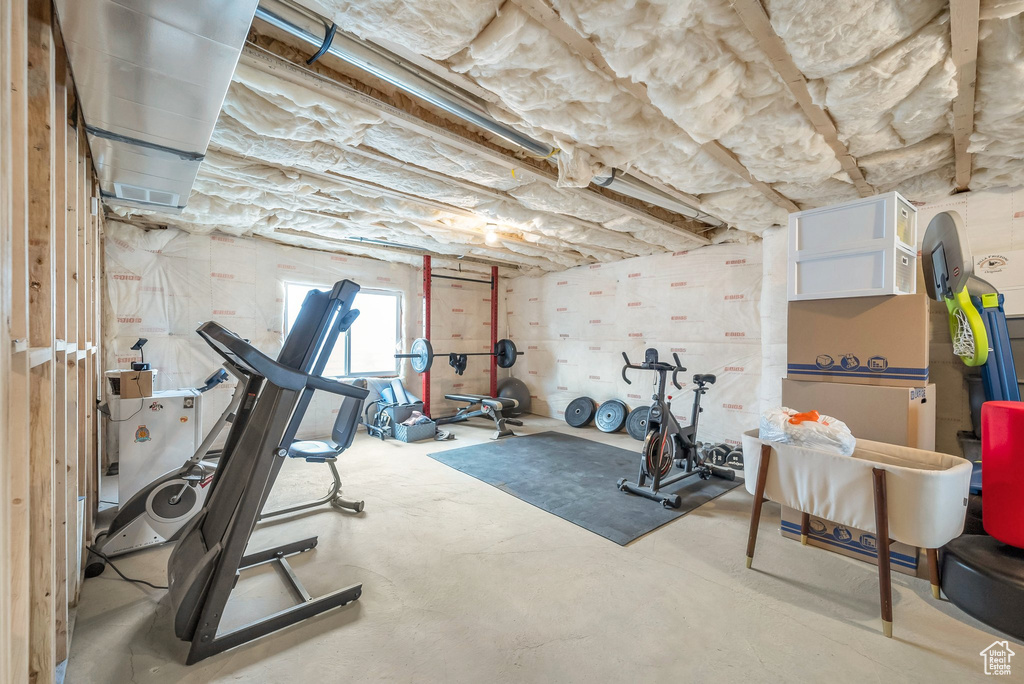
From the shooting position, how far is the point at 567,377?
21.7 ft

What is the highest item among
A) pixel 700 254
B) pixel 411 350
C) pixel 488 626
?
pixel 700 254

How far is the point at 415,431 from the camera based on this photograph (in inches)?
204

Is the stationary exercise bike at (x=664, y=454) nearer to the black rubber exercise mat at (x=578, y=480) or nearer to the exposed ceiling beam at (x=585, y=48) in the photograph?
the black rubber exercise mat at (x=578, y=480)

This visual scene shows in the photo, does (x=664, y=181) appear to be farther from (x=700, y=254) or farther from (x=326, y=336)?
(x=326, y=336)

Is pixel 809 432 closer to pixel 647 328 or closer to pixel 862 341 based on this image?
pixel 862 341

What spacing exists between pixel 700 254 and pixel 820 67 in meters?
3.39

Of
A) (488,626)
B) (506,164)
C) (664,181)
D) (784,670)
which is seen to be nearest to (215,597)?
(488,626)

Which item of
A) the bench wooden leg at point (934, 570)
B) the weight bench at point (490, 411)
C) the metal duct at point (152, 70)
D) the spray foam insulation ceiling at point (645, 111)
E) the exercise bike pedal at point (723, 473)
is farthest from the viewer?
the weight bench at point (490, 411)

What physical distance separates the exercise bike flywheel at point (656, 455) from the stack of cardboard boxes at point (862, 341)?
34.7 inches

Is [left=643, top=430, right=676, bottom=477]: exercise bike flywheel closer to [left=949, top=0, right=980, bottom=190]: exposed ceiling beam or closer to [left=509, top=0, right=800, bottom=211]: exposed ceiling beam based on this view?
[left=509, top=0, right=800, bottom=211]: exposed ceiling beam

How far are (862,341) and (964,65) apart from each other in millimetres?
1403

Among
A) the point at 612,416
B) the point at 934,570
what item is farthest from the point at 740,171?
the point at 612,416

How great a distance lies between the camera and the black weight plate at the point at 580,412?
19.7ft

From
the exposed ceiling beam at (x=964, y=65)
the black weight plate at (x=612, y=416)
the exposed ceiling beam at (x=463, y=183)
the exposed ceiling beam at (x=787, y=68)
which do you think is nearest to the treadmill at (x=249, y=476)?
the exposed ceiling beam at (x=463, y=183)
